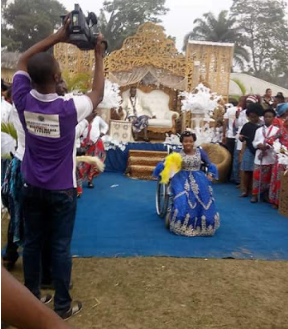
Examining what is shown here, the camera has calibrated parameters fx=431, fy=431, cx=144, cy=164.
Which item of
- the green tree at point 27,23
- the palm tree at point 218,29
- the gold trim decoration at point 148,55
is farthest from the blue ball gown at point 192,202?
the palm tree at point 218,29

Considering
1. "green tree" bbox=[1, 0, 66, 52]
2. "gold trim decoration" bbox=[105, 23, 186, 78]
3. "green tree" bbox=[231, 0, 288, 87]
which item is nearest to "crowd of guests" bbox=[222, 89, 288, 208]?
"gold trim decoration" bbox=[105, 23, 186, 78]

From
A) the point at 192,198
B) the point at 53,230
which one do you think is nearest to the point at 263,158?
the point at 192,198

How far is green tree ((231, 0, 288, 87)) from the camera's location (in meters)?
21.9

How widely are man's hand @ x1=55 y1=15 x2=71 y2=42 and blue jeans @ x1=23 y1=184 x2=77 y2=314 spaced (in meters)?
0.82

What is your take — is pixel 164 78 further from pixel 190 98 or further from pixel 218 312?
pixel 218 312

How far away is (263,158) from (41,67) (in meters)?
4.48

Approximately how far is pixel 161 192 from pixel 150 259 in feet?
5.81

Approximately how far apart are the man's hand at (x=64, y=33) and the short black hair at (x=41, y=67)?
131mm

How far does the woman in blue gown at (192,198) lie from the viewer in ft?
14.4

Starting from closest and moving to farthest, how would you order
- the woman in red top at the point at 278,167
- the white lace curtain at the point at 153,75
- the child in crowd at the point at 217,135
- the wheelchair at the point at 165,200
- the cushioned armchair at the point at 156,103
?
the wheelchair at the point at 165,200, the woman in red top at the point at 278,167, the child in crowd at the point at 217,135, the white lace curtain at the point at 153,75, the cushioned armchair at the point at 156,103

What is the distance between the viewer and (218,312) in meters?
2.74

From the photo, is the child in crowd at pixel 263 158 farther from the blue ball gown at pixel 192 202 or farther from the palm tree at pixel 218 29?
the palm tree at pixel 218 29

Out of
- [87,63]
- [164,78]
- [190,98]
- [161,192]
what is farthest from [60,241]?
[164,78]

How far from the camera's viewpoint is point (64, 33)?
2.12 metres
